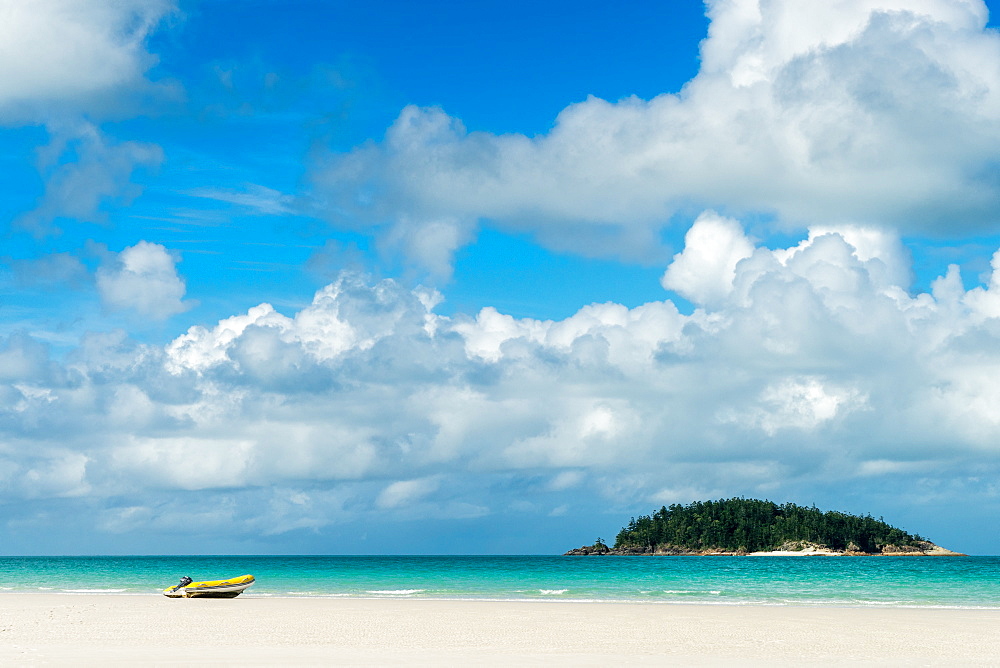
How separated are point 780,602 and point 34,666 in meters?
42.2

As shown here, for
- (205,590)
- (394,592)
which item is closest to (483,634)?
(205,590)

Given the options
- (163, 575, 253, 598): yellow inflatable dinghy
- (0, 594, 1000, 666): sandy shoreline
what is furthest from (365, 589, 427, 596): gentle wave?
(0, 594, 1000, 666): sandy shoreline

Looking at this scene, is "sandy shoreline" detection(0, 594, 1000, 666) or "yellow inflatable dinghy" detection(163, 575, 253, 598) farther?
"yellow inflatable dinghy" detection(163, 575, 253, 598)

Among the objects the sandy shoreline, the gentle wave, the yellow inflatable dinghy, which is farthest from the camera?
the gentle wave

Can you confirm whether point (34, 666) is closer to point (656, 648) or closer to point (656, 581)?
point (656, 648)

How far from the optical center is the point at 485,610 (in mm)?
44250

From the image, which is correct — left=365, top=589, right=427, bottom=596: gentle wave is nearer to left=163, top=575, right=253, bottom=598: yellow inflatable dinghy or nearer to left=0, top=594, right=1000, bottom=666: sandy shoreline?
left=163, top=575, right=253, bottom=598: yellow inflatable dinghy

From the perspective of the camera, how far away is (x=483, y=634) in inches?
1251

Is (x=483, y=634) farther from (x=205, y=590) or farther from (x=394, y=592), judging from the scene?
(x=394, y=592)

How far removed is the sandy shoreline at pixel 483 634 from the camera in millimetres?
→ 25234

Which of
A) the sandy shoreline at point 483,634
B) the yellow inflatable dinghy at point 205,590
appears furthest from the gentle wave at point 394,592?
the sandy shoreline at point 483,634

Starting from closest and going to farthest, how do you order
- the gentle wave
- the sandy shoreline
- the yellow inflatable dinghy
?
the sandy shoreline
the yellow inflatable dinghy
the gentle wave

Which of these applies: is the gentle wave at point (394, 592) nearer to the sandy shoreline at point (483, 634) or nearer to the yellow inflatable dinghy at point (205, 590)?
the yellow inflatable dinghy at point (205, 590)

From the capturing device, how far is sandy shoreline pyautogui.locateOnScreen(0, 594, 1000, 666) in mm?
25234
